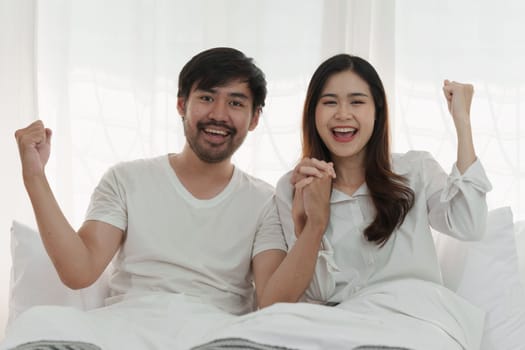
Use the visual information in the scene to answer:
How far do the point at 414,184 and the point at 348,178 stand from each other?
0.64 feet

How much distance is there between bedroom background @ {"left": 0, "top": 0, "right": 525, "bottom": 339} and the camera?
8.68ft

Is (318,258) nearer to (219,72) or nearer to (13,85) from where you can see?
(219,72)

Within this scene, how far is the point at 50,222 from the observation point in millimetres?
1972

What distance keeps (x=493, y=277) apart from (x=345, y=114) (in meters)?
0.65

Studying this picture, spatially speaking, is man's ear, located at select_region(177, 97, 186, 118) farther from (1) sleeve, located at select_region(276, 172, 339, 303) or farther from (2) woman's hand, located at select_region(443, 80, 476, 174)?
(2) woman's hand, located at select_region(443, 80, 476, 174)

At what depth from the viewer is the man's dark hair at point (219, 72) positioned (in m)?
2.16

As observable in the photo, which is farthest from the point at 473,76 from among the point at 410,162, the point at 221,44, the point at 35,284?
the point at 35,284

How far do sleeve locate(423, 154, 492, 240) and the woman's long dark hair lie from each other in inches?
4.6

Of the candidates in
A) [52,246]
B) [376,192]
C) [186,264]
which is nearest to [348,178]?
[376,192]

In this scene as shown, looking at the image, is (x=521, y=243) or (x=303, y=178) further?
(x=521, y=243)

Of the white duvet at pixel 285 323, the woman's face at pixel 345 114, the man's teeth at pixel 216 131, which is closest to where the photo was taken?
the white duvet at pixel 285 323

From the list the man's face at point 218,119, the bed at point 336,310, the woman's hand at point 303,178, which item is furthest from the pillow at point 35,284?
the woman's hand at point 303,178

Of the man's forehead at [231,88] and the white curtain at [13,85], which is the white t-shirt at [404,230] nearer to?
the man's forehead at [231,88]

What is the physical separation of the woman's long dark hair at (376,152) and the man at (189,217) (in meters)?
0.19
